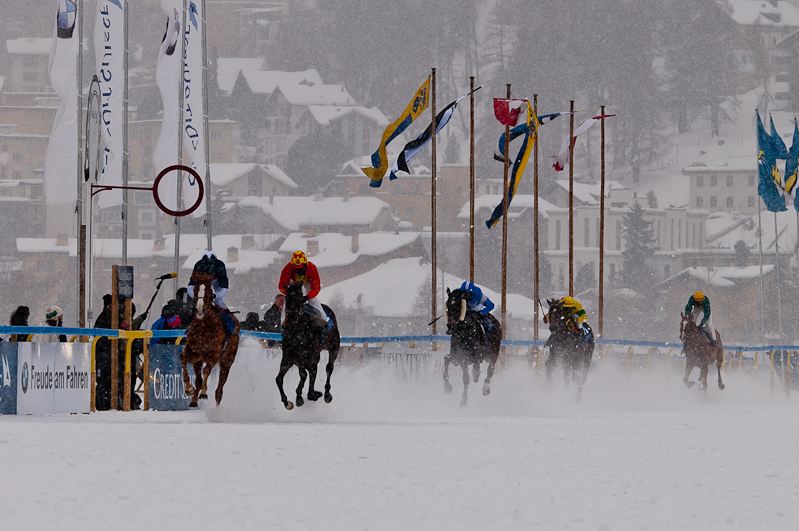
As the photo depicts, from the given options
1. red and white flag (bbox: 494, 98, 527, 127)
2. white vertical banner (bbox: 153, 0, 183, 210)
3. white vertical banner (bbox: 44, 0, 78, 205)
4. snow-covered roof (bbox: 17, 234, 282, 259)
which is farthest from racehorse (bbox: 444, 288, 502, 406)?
snow-covered roof (bbox: 17, 234, 282, 259)

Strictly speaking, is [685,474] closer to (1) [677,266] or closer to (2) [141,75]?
(1) [677,266]

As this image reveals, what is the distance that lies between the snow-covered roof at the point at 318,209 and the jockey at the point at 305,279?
4860 inches

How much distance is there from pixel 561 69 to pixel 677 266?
64.3m

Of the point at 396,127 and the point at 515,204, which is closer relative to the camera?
the point at 396,127

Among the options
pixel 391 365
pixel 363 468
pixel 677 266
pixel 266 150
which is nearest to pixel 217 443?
pixel 363 468

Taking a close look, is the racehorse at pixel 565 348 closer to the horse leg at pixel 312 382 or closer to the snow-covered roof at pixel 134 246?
the horse leg at pixel 312 382

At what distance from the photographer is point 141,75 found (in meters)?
194

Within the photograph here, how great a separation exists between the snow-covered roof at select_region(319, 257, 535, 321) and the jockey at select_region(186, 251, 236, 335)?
92.8 meters

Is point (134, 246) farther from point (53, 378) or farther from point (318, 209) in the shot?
point (53, 378)

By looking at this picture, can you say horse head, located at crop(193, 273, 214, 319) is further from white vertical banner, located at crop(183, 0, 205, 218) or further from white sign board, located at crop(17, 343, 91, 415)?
white vertical banner, located at crop(183, 0, 205, 218)

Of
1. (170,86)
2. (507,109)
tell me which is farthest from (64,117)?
(507,109)

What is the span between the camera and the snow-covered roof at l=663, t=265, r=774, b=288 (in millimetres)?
127531

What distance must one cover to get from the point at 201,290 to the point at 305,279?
121 centimetres

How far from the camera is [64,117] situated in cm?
2203
